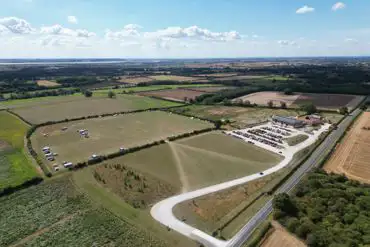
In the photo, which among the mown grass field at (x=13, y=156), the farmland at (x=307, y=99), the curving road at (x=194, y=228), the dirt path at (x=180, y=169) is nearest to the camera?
the curving road at (x=194, y=228)

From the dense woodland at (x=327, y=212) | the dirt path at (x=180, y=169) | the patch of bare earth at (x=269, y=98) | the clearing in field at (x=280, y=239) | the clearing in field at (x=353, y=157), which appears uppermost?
the patch of bare earth at (x=269, y=98)

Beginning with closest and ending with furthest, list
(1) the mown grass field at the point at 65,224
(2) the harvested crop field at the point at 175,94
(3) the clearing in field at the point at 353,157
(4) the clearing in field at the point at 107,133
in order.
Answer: (1) the mown grass field at the point at 65,224 < (3) the clearing in field at the point at 353,157 < (4) the clearing in field at the point at 107,133 < (2) the harvested crop field at the point at 175,94

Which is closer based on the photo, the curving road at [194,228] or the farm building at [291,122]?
the curving road at [194,228]

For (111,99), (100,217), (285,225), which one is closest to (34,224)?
(100,217)

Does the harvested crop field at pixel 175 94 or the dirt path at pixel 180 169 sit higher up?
the harvested crop field at pixel 175 94

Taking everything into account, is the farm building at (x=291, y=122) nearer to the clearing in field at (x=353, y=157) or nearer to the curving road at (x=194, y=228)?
the clearing in field at (x=353, y=157)

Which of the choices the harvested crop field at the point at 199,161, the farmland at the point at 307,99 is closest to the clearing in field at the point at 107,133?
the harvested crop field at the point at 199,161

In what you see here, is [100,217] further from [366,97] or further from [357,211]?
[366,97]

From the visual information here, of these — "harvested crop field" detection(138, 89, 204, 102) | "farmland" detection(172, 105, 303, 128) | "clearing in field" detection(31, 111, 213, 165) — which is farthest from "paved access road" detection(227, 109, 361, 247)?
"harvested crop field" detection(138, 89, 204, 102)
